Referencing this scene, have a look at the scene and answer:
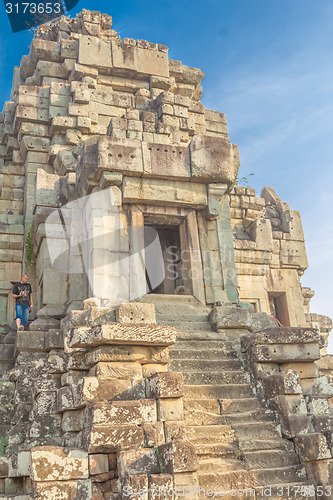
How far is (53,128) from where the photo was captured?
14.5 m

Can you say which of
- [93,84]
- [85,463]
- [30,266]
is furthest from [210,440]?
[93,84]

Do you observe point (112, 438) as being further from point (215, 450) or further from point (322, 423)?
point (322, 423)

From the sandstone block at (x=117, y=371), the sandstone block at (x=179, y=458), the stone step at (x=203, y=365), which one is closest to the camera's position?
the sandstone block at (x=179, y=458)

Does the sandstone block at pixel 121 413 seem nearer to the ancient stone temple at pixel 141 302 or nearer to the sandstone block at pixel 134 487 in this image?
the ancient stone temple at pixel 141 302

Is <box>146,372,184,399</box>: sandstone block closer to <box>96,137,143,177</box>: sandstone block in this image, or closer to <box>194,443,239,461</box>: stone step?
<box>194,443,239,461</box>: stone step

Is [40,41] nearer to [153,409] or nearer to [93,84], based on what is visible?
[93,84]

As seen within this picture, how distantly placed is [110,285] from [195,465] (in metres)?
4.76

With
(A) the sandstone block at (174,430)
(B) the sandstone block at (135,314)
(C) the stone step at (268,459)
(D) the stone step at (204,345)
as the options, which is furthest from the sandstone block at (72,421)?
(C) the stone step at (268,459)

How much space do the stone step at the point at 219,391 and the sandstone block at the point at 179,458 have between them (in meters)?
1.42

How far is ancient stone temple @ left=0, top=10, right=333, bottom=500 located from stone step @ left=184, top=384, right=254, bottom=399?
0.8 inches

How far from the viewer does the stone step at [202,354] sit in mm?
7875

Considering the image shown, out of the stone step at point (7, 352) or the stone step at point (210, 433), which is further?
the stone step at point (7, 352)

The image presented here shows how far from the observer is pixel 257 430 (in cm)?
670

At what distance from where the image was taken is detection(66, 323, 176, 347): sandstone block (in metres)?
6.55
